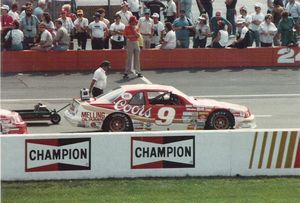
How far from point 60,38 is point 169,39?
11.2 feet

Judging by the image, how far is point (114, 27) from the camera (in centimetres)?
→ 3158

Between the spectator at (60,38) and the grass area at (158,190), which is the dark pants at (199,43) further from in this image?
the grass area at (158,190)

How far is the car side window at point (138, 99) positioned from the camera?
2288 centimetres

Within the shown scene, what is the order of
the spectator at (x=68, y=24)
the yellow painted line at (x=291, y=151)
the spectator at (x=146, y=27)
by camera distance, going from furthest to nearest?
1. the spectator at (x=146, y=27)
2. the spectator at (x=68, y=24)
3. the yellow painted line at (x=291, y=151)

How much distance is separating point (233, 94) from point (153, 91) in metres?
Answer: 6.21

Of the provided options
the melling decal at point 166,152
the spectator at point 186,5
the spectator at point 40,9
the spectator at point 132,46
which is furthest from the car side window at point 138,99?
the spectator at point 186,5

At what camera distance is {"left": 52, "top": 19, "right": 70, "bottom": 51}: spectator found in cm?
3077

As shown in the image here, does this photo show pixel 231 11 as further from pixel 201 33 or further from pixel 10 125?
pixel 10 125

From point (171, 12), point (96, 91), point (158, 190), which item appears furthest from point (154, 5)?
point (158, 190)

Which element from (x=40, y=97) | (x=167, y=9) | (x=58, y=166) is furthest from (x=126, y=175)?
(x=167, y=9)

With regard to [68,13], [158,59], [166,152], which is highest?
[68,13]

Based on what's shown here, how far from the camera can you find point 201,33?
106 feet

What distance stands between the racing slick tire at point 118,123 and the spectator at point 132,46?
7.71 m

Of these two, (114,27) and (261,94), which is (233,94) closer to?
(261,94)
